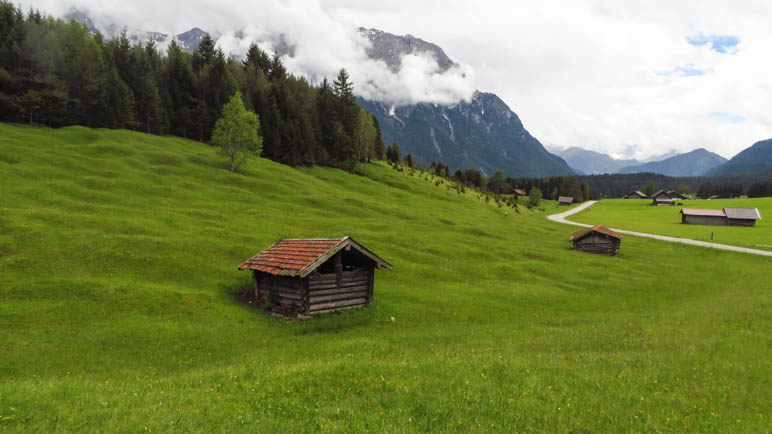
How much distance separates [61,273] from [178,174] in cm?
3756

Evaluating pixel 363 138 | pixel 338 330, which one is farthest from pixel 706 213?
pixel 338 330

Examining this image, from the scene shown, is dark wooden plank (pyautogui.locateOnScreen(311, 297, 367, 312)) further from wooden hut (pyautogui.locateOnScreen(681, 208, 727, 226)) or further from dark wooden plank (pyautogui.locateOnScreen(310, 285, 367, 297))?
wooden hut (pyautogui.locateOnScreen(681, 208, 727, 226))

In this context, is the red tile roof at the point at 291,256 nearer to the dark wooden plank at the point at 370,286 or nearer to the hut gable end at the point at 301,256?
the hut gable end at the point at 301,256

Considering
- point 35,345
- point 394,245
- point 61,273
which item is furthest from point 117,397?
point 394,245

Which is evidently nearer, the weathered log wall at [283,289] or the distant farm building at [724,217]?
the weathered log wall at [283,289]

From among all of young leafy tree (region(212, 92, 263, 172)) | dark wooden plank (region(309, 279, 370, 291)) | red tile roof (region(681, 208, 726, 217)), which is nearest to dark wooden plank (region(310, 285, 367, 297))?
dark wooden plank (region(309, 279, 370, 291))

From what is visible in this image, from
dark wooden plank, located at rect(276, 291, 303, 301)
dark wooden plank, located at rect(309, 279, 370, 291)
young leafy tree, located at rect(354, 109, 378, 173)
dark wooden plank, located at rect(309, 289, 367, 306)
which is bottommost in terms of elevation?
dark wooden plank, located at rect(309, 289, 367, 306)

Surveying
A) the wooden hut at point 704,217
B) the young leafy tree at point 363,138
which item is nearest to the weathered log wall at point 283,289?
the young leafy tree at point 363,138

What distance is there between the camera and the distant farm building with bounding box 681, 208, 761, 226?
9812 cm

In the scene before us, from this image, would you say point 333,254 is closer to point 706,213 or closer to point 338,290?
point 338,290

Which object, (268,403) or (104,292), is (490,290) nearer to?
(268,403)

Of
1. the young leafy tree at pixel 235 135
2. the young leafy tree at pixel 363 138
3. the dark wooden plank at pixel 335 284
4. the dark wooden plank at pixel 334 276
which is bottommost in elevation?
the dark wooden plank at pixel 335 284

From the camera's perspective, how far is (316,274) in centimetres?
2278

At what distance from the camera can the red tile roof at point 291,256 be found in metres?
21.9
